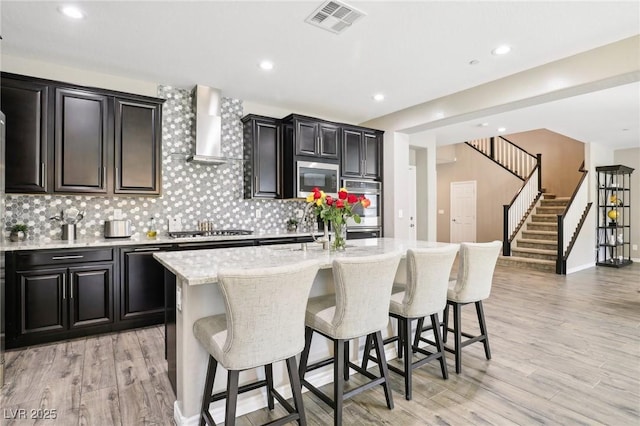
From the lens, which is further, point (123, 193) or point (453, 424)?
point (123, 193)

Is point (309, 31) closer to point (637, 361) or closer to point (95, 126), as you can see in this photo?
point (95, 126)

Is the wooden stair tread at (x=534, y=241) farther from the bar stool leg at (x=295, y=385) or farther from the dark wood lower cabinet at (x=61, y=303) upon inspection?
the dark wood lower cabinet at (x=61, y=303)

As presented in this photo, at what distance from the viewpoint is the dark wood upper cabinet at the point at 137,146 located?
12.3 ft

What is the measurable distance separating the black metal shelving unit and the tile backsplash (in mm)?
7234

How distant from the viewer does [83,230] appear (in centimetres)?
384

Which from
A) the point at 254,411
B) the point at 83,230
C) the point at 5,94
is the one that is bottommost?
the point at 254,411

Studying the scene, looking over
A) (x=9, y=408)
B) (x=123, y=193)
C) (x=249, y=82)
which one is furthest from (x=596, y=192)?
(x=9, y=408)

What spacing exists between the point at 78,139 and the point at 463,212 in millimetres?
9425

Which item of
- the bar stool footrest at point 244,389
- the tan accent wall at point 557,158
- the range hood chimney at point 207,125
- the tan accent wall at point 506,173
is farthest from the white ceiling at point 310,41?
the tan accent wall at point 557,158

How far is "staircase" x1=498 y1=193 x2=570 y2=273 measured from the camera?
7.33 m

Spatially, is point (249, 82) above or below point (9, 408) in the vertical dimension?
above

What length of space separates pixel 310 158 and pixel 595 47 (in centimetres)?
326

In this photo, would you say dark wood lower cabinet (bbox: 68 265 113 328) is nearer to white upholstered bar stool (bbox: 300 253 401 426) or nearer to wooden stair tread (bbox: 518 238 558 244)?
white upholstered bar stool (bbox: 300 253 401 426)

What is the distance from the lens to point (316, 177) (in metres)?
4.92
